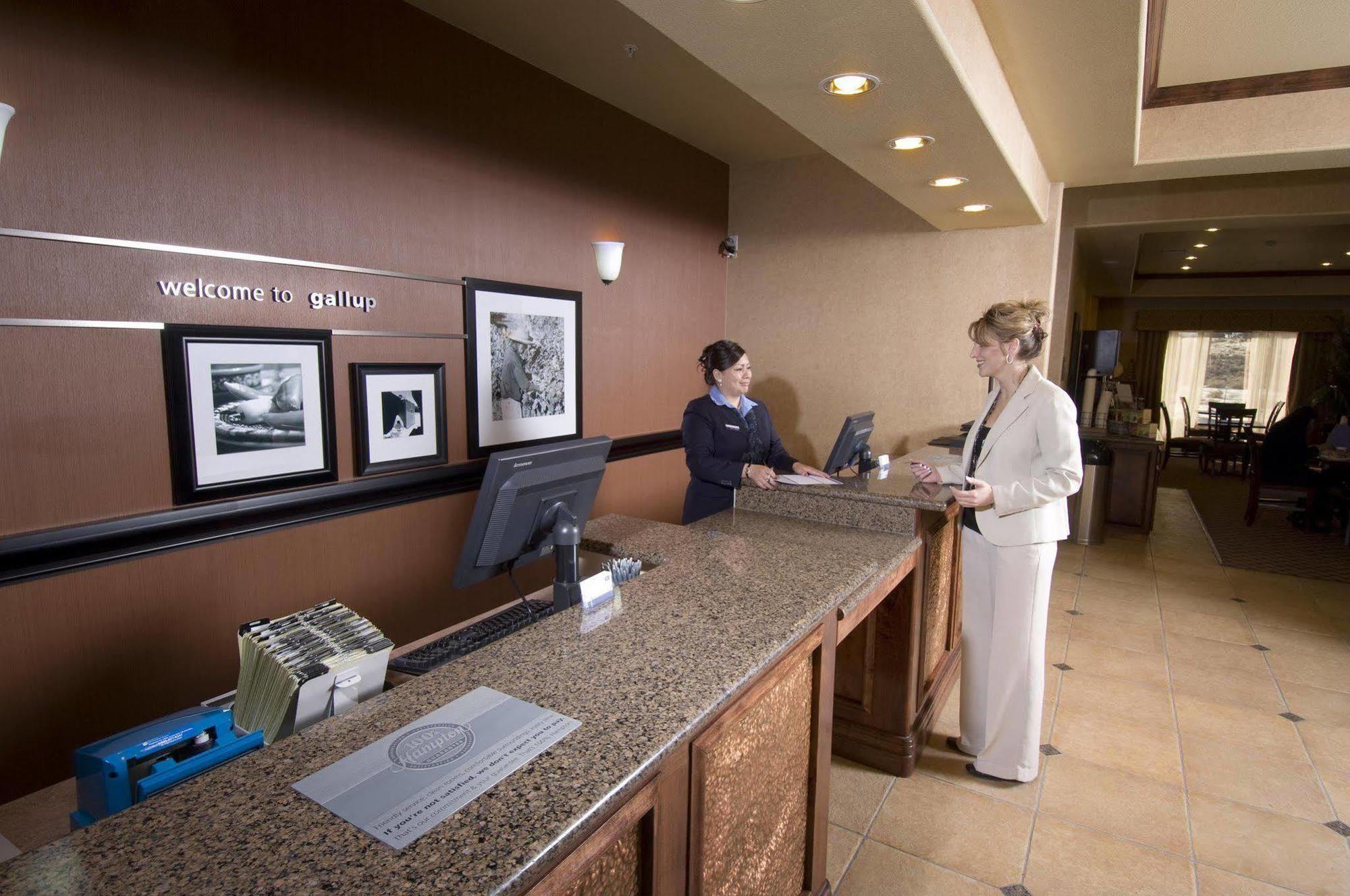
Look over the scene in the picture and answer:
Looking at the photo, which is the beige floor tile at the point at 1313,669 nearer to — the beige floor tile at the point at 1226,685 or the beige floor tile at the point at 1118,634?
the beige floor tile at the point at 1226,685

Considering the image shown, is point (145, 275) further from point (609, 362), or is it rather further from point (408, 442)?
point (609, 362)

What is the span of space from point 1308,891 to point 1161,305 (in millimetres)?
13663

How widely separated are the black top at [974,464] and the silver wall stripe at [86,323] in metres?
2.99

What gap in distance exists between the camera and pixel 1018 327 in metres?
2.59

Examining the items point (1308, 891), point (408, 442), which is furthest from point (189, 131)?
point (1308, 891)

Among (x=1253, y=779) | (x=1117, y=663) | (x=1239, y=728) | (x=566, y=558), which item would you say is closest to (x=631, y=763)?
(x=566, y=558)

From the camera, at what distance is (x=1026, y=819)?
8.48ft

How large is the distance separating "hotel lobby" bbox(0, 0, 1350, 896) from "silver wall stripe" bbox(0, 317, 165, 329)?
0.4 inches

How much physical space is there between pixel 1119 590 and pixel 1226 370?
11.9 metres

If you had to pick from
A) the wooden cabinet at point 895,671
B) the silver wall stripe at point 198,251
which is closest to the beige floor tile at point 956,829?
the wooden cabinet at point 895,671

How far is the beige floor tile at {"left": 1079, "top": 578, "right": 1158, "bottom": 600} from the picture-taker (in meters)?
4.88

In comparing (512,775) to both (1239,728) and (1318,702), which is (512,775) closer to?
(1239,728)

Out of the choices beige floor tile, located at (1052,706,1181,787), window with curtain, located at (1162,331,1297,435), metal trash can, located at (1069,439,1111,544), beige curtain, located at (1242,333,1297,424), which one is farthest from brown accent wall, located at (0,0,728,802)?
beige curtain, located at (1242,333,1297,424)

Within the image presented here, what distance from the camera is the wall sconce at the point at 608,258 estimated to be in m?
4.34
